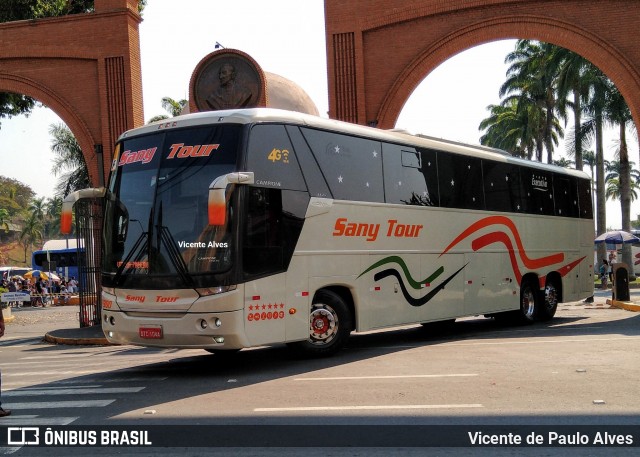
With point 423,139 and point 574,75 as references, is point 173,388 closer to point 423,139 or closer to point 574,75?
point 423,139

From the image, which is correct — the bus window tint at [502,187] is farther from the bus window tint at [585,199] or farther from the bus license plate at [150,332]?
the bus license plate at [150,332]

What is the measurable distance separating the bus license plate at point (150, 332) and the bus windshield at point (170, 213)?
A: 1.90ft

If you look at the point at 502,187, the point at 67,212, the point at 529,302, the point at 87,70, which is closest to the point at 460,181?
the point at 502,187

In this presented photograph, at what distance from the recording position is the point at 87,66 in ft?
75.3

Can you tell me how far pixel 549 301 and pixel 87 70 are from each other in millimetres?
15596

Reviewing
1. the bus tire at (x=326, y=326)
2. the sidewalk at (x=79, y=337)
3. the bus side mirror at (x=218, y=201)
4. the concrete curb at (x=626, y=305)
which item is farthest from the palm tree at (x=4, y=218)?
the bus side mirror at (x=218, y=201)

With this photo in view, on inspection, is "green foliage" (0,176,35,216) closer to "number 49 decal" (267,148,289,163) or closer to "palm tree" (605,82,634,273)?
"palm tree" (605,82,634,273)

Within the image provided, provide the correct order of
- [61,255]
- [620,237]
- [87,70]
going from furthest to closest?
[61,255]
[620,237]
[87,70]

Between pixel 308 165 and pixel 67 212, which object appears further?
pixel 308 165

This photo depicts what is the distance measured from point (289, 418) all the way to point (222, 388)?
7.37 ft

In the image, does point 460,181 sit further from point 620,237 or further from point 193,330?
point 620,237

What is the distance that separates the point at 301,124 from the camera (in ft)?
35.9

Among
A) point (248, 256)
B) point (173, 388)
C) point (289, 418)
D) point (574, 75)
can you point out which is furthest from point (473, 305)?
point (574, 75)

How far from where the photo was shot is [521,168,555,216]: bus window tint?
1714 cm
